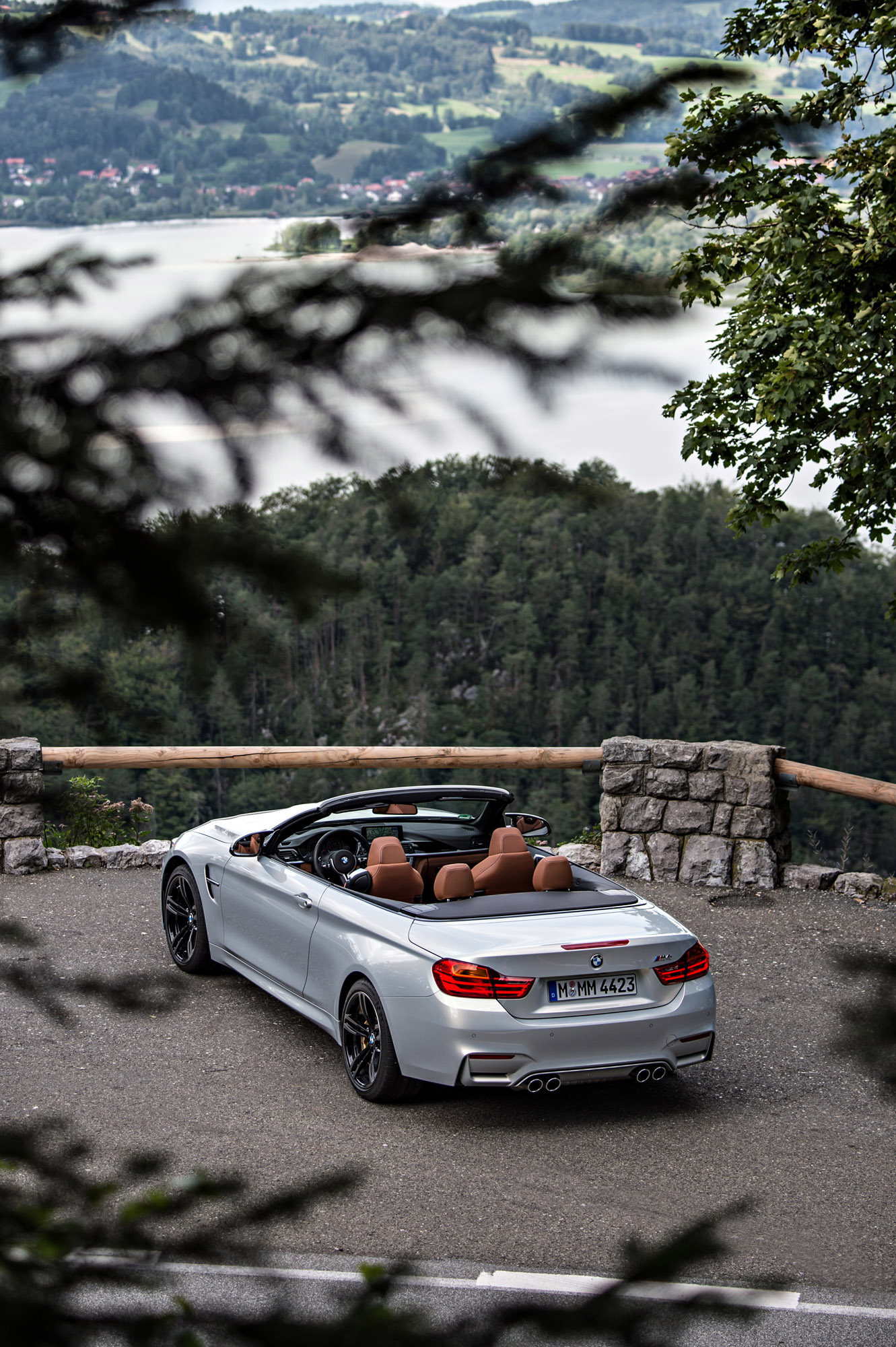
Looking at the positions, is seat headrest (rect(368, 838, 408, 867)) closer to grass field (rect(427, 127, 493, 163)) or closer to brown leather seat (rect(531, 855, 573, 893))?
brown leather seat (rect(531, 855, 573, 893))

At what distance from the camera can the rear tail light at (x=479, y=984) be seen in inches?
199

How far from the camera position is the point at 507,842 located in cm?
595

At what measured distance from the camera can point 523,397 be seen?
1463mm

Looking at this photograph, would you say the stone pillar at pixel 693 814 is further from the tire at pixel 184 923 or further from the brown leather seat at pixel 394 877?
the brown leather seat at pixel 394 877

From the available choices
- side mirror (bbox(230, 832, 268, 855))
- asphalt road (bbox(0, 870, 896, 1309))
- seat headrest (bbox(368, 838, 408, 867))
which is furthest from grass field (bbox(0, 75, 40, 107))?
side mirror (bbox(230, 832, 268, 855))

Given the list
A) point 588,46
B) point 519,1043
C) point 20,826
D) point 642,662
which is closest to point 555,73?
point 588,46

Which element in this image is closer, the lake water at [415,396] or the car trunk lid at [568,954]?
the lake water at [415,396]

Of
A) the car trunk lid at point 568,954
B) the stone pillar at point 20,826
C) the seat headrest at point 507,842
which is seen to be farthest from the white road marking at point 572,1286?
the stone pillar at point 20,826

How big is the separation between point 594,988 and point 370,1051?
3.38ft

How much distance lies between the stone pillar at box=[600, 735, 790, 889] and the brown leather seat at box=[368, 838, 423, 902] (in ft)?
12.6

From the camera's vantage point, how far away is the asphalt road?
421 centimetres

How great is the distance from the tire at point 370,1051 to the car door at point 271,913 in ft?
1.57

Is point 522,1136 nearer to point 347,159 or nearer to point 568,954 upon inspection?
point 568,954

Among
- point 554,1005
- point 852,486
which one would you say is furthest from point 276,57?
point 852,486
